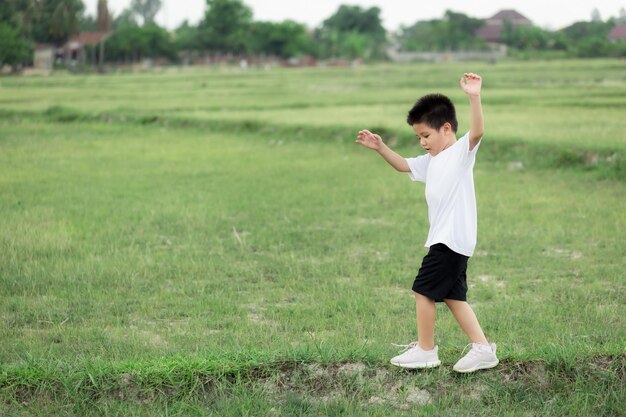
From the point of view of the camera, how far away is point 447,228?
146 inches

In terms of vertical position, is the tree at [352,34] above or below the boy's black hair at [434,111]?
above

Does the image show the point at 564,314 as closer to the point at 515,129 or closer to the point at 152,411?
the point at 152,411

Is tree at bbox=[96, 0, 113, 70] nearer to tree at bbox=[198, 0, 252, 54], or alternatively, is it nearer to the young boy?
tree at bbox=[198, 0, 252, 54]

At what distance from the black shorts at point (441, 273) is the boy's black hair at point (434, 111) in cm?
53

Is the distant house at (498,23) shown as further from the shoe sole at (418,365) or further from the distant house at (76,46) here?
the shoe sole at (418,365)

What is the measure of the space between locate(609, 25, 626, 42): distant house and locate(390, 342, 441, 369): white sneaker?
1740 inches

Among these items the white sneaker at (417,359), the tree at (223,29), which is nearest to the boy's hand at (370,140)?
the white sneaker at (417,359)

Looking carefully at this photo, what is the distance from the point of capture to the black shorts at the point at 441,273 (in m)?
3.68

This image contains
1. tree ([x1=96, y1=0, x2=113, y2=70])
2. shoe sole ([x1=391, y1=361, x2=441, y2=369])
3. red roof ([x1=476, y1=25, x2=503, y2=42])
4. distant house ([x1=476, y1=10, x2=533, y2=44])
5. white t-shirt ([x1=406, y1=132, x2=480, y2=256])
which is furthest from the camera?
distant house ([x1=476, y1=10, x2=533, y2=44])

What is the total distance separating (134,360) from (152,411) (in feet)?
1.58

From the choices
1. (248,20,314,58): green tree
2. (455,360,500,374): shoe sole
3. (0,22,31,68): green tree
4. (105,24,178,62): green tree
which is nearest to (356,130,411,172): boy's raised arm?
(455,360,500,374): shoe sole

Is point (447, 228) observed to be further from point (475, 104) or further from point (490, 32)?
point (490, 32)

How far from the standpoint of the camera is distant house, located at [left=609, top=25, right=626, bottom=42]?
44.7m

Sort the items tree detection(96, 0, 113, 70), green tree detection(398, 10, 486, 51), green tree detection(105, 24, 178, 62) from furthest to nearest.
Answer: green tree detection(398, 10, 486, 51) → tree detection(96, 0, 113, 70) → green tree detection(105, 24, 178, 62)
